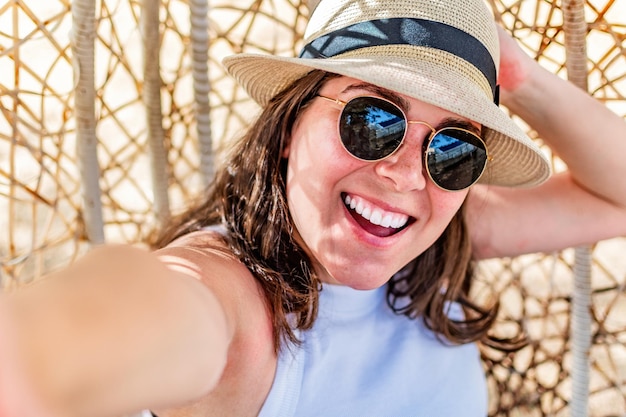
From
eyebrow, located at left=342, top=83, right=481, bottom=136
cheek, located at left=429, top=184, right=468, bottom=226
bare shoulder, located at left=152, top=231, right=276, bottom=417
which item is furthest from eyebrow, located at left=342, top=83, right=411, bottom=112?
bare shoulder, located at left=152, top=231, right=276, bottom=417

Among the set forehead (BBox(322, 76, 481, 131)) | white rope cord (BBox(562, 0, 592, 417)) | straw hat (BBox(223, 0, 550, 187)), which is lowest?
white rope cord (BBox(562, 0, 592, 417))

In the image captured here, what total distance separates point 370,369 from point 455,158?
1.46ft

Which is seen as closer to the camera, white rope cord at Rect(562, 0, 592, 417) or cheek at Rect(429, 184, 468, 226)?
cheek at Rect(429, 184, 468, 226)

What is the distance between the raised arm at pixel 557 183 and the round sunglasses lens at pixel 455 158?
1.24ft

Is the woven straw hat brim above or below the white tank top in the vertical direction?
above

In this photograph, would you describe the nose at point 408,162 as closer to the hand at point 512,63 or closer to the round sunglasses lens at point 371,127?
the round sunglasses lens at point 371,127

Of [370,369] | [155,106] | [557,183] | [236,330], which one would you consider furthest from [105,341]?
[557,183]

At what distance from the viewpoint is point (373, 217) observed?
118cm

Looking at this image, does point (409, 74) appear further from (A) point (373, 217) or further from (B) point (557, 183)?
(B) point (557, 183)

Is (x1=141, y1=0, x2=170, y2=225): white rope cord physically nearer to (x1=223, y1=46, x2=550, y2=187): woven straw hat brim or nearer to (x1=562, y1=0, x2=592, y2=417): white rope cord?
(x1=223, y1=46, x2=550, y2=187): woven straw hat brim

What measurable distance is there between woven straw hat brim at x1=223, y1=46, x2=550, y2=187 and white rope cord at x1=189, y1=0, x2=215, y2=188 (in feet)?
1.15

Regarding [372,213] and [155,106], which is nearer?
[372,213]

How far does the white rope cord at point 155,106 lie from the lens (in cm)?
156

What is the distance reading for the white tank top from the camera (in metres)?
1.24
